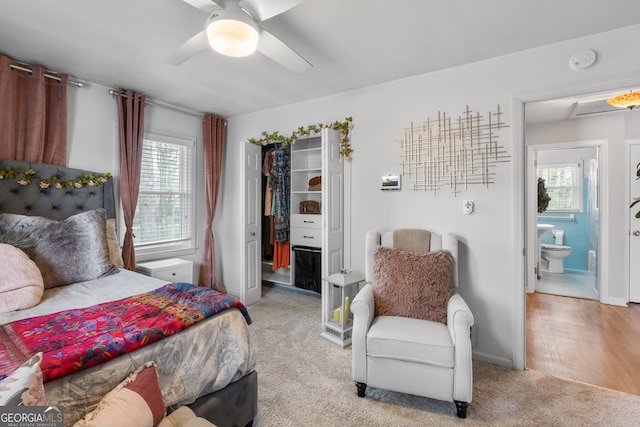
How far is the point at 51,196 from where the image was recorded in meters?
2.59

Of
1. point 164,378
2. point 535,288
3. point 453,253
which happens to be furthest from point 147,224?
point 535,288

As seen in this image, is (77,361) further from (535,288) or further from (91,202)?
(535,288)

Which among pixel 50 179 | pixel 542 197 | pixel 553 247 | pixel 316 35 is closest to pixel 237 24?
pixel 316 35

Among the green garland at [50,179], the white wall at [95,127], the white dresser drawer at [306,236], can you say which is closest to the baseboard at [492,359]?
the white dresser drawer at [306,236]

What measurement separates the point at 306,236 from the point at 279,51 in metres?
2.56

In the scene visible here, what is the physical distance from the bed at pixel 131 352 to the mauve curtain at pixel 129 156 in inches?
23.6

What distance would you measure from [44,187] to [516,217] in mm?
3860

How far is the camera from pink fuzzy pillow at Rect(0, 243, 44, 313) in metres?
1.66

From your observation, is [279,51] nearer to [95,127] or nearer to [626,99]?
[95,127]

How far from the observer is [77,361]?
1.09m

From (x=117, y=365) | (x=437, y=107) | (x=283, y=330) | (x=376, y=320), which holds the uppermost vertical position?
(x=437, y=107)

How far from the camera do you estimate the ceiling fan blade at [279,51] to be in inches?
69.1

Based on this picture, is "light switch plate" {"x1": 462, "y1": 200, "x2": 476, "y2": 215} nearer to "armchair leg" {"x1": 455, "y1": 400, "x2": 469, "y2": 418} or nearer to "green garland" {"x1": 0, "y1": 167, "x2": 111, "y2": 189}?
"armchair leg" {"x1": 455, "y1": 400, "x2": 469, "y2": 418}

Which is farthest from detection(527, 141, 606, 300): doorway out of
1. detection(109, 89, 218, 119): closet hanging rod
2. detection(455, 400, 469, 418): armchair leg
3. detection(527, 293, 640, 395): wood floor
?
→ detection(109, 89, 218, 119): closet hanging rod
